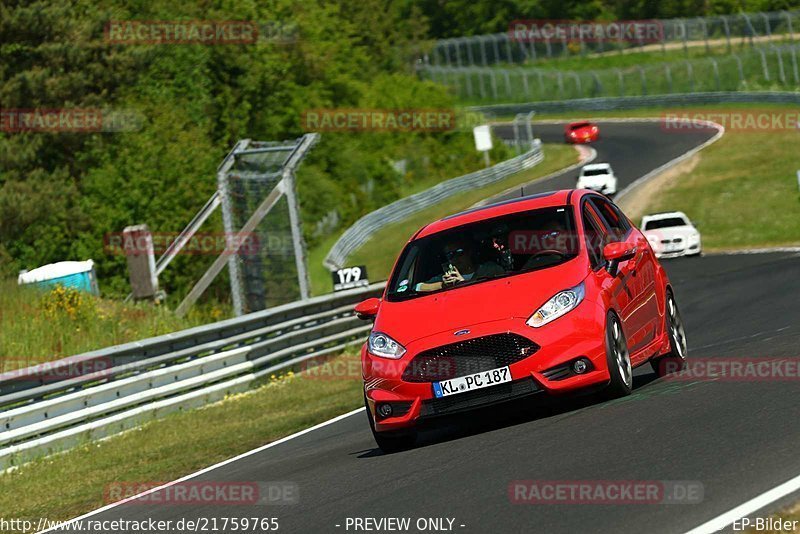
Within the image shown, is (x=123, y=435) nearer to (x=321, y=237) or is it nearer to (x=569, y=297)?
(x=569, y=297)

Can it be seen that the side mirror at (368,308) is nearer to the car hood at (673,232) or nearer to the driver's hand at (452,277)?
the driver's hand at (452,277)

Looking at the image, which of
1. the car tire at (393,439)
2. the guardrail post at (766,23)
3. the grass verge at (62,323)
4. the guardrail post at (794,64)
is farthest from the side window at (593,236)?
the guardrail post at (766,23)

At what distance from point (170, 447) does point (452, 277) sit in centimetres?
414

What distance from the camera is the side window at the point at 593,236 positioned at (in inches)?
416

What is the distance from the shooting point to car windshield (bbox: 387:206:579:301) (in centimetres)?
1048

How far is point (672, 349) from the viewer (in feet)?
39.8

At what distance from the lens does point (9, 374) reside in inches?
543

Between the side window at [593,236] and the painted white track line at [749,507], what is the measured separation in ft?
12.2

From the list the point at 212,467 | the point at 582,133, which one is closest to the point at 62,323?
the point at 212,467

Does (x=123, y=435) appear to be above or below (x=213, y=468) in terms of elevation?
below

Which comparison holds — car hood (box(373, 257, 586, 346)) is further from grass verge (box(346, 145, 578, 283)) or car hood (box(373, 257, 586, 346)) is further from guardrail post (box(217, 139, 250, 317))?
grass verge (box(346, 145, 578, 283))

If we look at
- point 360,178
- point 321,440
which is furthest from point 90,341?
point 360,178

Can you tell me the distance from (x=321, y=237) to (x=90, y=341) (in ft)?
133

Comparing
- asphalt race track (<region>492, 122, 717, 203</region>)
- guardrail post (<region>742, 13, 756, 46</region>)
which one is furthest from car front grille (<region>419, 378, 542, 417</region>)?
guardrail post (<region>742, 13, 756, 46</region>)
